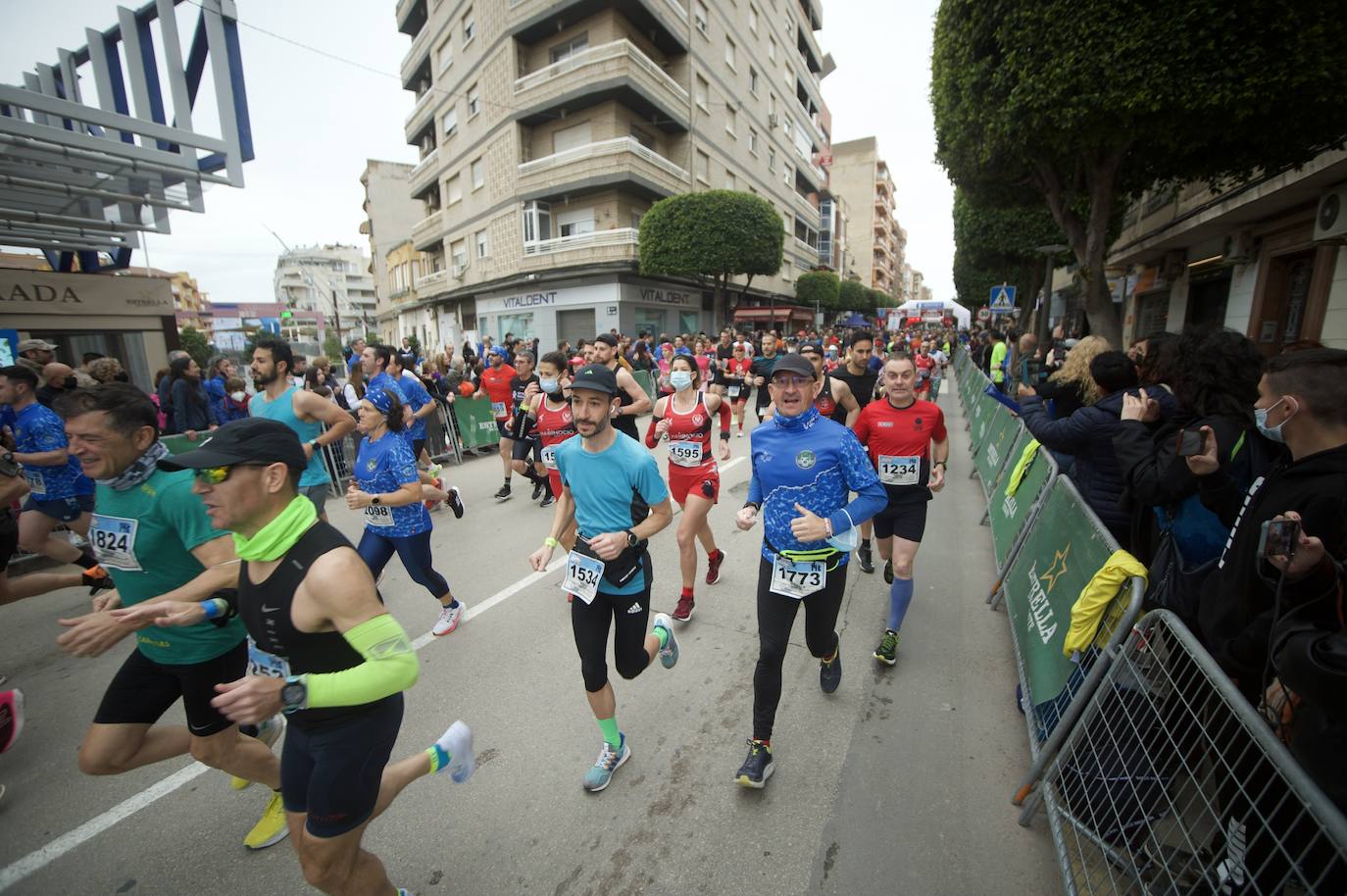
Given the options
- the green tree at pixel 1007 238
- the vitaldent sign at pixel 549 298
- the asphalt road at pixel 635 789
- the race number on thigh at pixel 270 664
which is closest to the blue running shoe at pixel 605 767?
the asphalt road at pixel 635 789

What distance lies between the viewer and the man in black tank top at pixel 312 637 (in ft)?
5.32

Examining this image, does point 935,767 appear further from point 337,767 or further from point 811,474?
point 337,767

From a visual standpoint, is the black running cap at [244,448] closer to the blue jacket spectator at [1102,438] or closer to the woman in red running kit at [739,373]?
the blue jacket spectator at [1102,438]

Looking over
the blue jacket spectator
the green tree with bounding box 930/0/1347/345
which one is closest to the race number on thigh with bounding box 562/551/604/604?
the blue jacket spectator

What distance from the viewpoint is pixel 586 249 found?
22.3m

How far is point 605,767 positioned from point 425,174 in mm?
35281

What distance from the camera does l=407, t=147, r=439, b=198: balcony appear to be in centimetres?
2916

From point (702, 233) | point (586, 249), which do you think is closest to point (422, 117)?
point (586, 249)

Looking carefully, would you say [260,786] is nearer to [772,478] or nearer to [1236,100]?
[772,478]

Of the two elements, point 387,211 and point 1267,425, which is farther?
point 387,211

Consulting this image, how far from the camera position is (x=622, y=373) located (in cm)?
602

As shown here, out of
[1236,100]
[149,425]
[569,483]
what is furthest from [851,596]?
[1236,100]

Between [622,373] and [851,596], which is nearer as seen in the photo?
[851,596]

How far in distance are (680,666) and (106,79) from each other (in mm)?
11981
